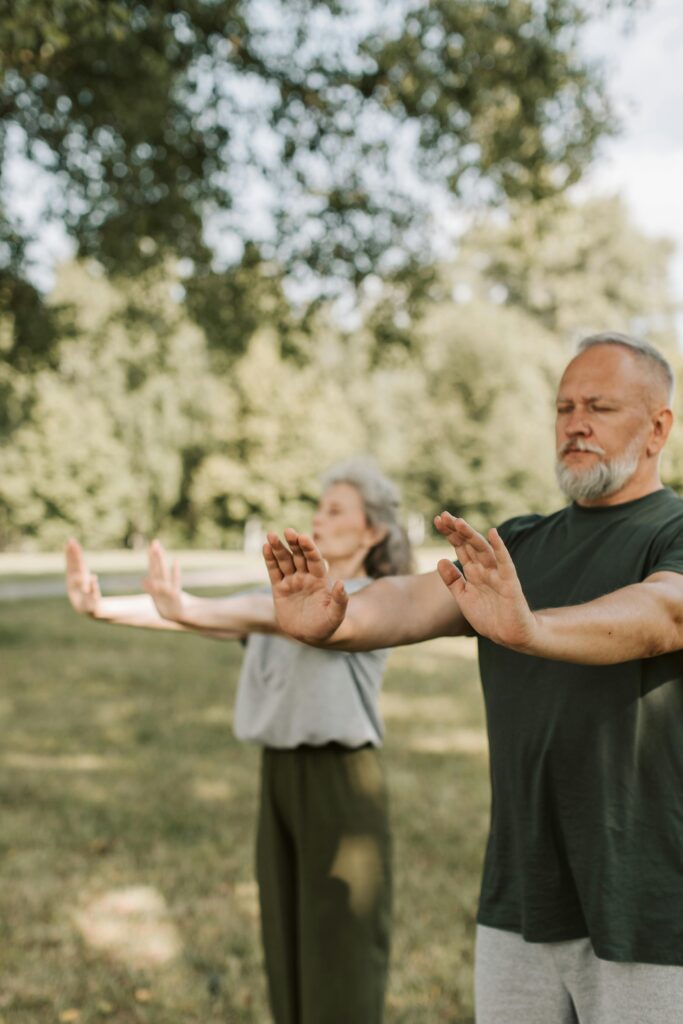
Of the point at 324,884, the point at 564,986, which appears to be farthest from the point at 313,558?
the point at 324,884

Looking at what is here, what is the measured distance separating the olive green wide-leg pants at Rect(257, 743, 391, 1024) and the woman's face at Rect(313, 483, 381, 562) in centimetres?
74

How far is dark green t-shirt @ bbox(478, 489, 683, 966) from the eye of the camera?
7.17 ft

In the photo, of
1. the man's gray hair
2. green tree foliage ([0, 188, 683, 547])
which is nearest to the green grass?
the man's gray hair

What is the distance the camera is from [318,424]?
142 feet

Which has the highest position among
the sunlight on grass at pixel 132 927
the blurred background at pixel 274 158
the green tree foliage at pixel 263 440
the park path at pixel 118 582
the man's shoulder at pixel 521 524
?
the green tree foliage at pixel 263 440

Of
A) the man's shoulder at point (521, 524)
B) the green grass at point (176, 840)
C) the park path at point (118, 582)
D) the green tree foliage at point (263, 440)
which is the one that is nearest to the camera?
the man's shoulder at point (521, 524)

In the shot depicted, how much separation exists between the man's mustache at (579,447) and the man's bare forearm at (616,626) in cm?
43

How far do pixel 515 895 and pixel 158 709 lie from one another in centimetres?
887

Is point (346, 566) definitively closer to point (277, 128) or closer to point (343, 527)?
point (343, 527)

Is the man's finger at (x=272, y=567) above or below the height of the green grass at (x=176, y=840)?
above

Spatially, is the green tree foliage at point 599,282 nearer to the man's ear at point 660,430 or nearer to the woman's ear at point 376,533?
the woman's ear at point 376,533

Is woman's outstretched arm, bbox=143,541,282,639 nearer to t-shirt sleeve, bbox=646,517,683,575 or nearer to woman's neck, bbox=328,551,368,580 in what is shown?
woman's neck, bbox=328,551,368,580

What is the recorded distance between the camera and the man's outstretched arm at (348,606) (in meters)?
2.27

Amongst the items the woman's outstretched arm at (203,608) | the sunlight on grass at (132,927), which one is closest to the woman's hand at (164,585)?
the woman's outstretched arm at (203,608)
